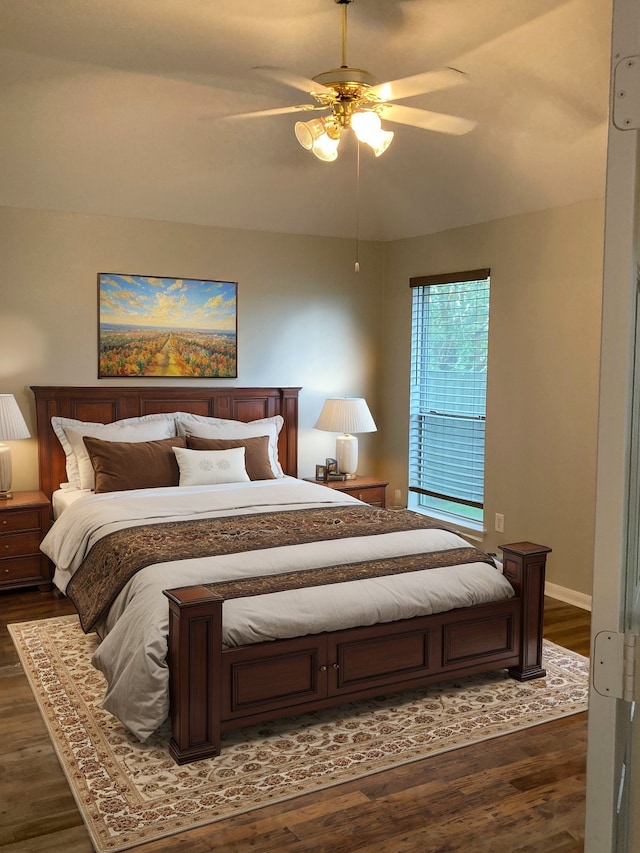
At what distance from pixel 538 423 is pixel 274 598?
8.48 feet

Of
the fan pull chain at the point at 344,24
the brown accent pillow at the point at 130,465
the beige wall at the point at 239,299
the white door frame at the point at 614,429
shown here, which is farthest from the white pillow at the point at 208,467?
the white door frame at the point at 614,429

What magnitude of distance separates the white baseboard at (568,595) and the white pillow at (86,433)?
8.97 ft

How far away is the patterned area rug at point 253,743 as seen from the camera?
2.61 m

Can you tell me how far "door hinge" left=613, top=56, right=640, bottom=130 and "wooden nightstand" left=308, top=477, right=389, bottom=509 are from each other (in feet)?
15.6

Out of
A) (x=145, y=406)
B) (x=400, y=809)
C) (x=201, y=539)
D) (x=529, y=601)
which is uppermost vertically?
(x=145, y=406)

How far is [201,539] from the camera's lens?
378cm

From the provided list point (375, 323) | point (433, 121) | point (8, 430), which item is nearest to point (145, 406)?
point (8, 430)

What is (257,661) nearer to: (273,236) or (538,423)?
(538,423)

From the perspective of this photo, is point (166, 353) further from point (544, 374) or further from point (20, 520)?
point (544, 374)

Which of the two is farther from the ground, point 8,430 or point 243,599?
point 8,430

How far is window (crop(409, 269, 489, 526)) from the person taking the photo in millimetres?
5680

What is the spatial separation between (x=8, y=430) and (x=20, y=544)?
71cm

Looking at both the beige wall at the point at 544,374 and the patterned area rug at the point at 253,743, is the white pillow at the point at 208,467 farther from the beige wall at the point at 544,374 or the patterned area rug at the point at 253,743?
the beige wall at the point at 544,374

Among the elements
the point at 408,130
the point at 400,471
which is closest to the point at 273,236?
the point at 408,130
